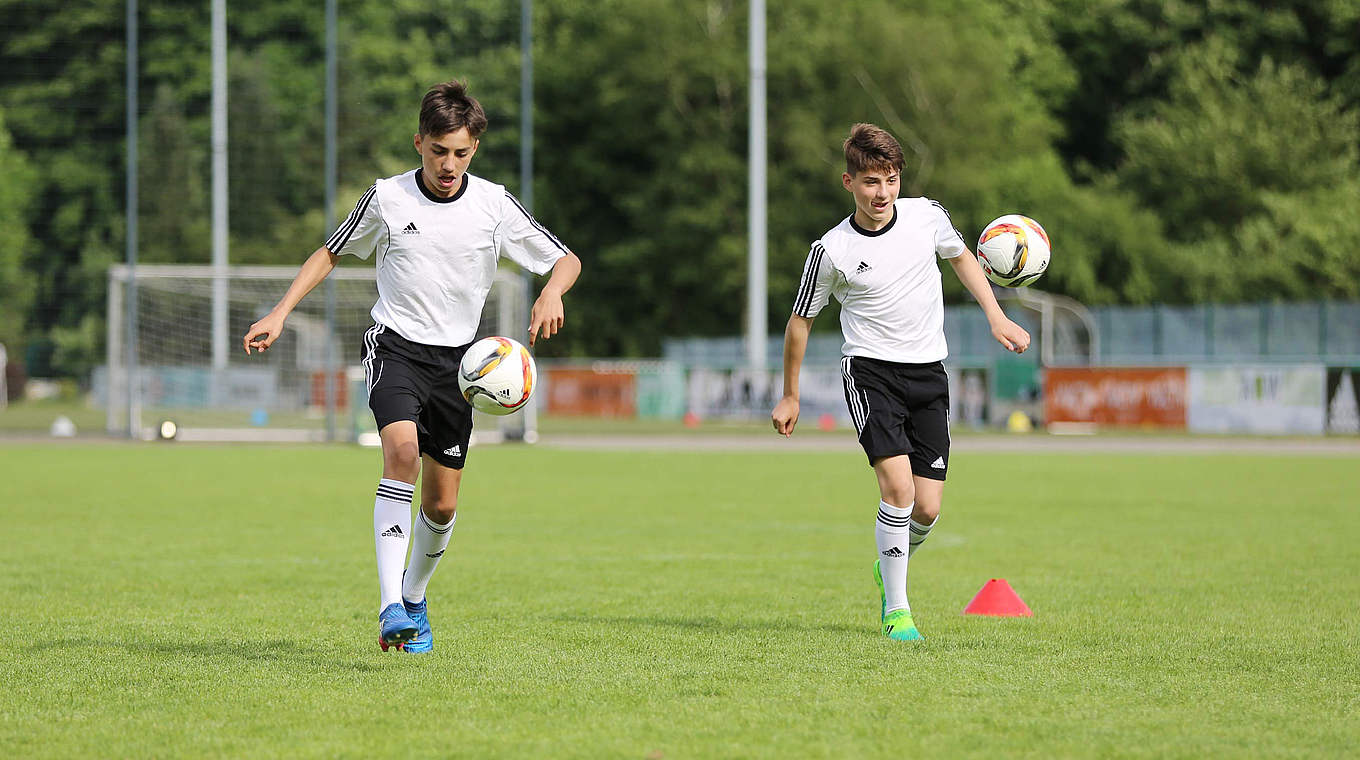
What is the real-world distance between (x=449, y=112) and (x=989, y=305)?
2.58 metres

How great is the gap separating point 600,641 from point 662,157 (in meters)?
53.2

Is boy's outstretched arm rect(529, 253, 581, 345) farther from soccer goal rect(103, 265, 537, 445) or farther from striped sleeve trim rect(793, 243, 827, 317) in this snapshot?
soccer goal rect(103, 265, 537, 445)

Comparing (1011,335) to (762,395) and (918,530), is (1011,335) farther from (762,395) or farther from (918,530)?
(762,395)

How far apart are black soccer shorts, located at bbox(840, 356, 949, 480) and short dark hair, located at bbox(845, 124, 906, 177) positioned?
0.88 metres

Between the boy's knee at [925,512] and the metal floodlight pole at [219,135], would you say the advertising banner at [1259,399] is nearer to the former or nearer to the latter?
the metal floodlight pole at [219,135]

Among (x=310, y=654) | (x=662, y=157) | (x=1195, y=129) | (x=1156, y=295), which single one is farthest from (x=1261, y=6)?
(x=310, y=654)

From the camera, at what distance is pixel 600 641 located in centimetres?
731

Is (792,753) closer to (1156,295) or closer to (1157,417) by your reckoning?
(1157,417)

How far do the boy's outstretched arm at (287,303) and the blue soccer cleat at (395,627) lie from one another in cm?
114

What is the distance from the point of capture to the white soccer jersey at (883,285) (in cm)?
768

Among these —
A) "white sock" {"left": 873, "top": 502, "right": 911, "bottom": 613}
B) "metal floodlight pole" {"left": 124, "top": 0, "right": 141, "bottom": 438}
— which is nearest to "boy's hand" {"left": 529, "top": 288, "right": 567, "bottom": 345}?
"white sock" {"left": 873, "top": 502, "right": 911, "bottom": 613}

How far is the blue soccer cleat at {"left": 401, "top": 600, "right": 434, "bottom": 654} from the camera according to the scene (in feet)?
22.7

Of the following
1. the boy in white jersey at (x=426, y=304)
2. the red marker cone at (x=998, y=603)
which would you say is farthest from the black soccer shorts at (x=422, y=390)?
the red marker cone at (x=998, y=603)

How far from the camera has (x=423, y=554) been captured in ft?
23.6
